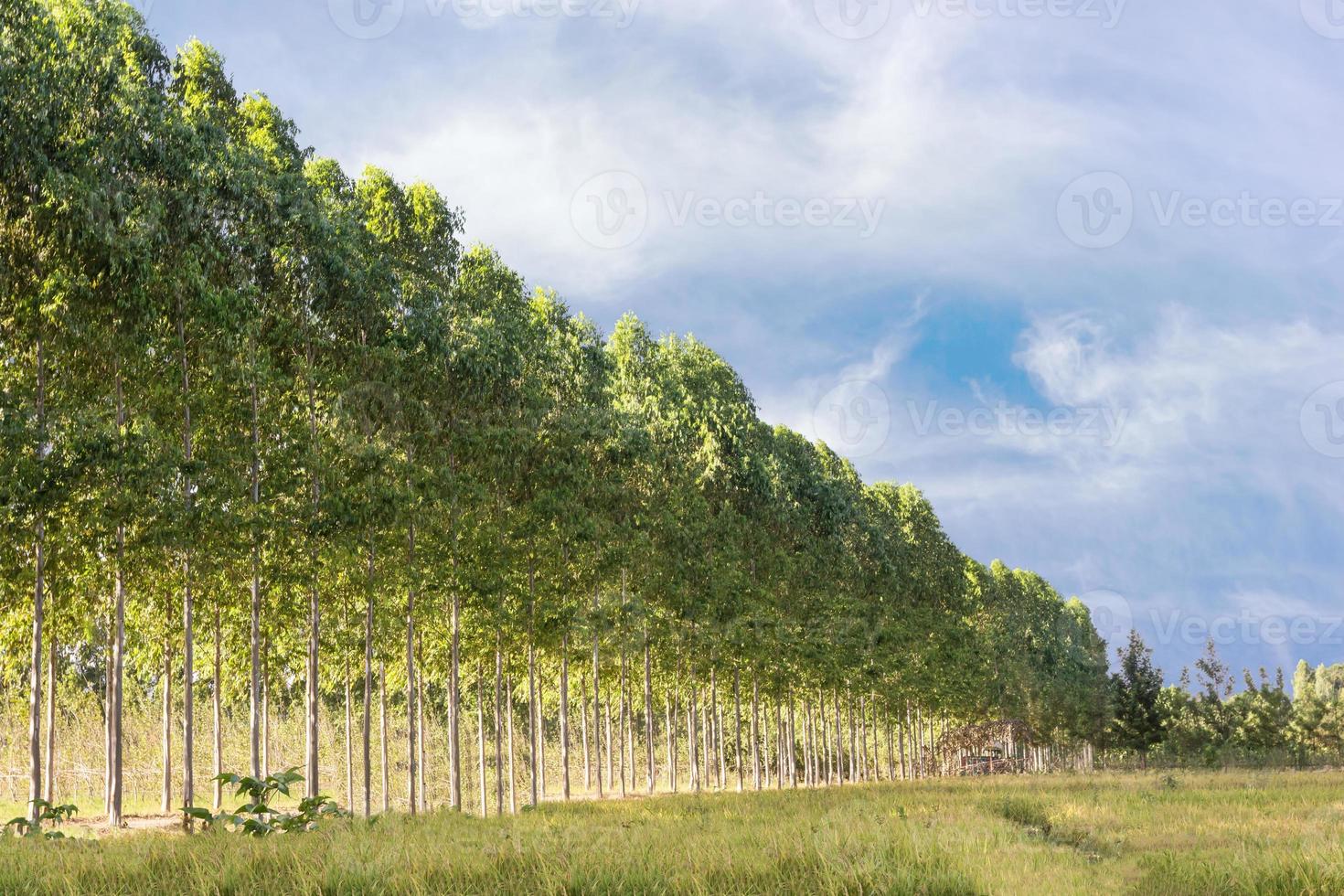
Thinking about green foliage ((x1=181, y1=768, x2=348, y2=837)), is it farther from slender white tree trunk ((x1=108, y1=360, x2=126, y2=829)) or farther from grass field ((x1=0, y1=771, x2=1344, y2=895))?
slender white tree trunk ((x1=108, y1=360, x2=126, y2=829))

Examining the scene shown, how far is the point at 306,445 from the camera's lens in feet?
77.4

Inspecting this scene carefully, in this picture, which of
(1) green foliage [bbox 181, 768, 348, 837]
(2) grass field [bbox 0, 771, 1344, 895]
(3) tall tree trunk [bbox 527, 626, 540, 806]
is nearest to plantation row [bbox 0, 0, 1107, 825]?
(3) tall tree trunk [bbox 527, 626, 540, 806]

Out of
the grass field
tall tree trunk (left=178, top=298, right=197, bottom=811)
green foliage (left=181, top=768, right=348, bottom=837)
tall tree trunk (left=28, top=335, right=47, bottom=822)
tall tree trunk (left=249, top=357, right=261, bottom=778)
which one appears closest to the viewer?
the grass field

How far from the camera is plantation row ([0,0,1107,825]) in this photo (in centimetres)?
1905

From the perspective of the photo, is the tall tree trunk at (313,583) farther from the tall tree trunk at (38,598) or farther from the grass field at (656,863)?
the grass field at (656,863)

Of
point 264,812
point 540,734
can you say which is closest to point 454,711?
point 264,812

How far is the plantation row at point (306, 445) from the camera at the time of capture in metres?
19.0

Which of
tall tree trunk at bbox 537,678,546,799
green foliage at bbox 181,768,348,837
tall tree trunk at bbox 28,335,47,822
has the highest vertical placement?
tall tree trunk at bbox 28,335,47,822

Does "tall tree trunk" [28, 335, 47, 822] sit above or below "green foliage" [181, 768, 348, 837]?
above

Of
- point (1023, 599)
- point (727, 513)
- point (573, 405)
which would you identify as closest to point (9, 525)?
point (573, 405)

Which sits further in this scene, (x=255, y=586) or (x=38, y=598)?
(x=255, y=586)

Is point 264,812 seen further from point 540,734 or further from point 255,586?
point 540,734

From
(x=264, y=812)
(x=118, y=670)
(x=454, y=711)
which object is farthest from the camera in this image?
(x=454, y=711)

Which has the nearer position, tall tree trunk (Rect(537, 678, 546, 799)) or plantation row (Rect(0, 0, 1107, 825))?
plantation row (Rect(0, 0, 1107, 825))
